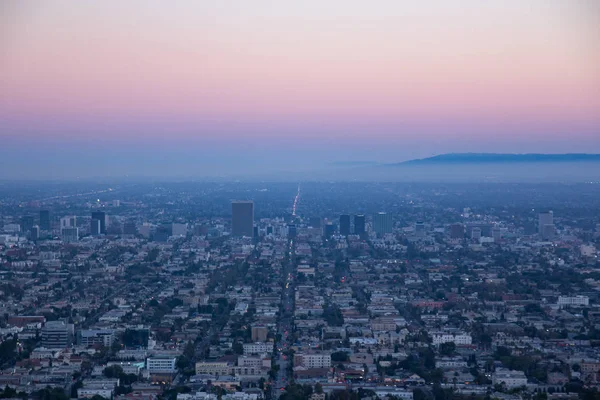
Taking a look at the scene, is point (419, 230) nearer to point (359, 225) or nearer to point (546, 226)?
point (359, 225)

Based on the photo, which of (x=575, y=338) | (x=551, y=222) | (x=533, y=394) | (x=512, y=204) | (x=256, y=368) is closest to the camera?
(x=533, y=394)

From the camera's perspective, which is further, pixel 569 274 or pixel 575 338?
pixel 569 274

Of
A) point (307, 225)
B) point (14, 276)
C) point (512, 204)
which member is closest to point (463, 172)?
point (512, 204)

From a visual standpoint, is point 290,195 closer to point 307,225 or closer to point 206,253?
point 307,225

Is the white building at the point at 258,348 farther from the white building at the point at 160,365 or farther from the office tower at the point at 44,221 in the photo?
the office tower at the point at 44,221

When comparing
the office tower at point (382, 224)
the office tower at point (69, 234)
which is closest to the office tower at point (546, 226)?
the office tower at point (382, 224)
